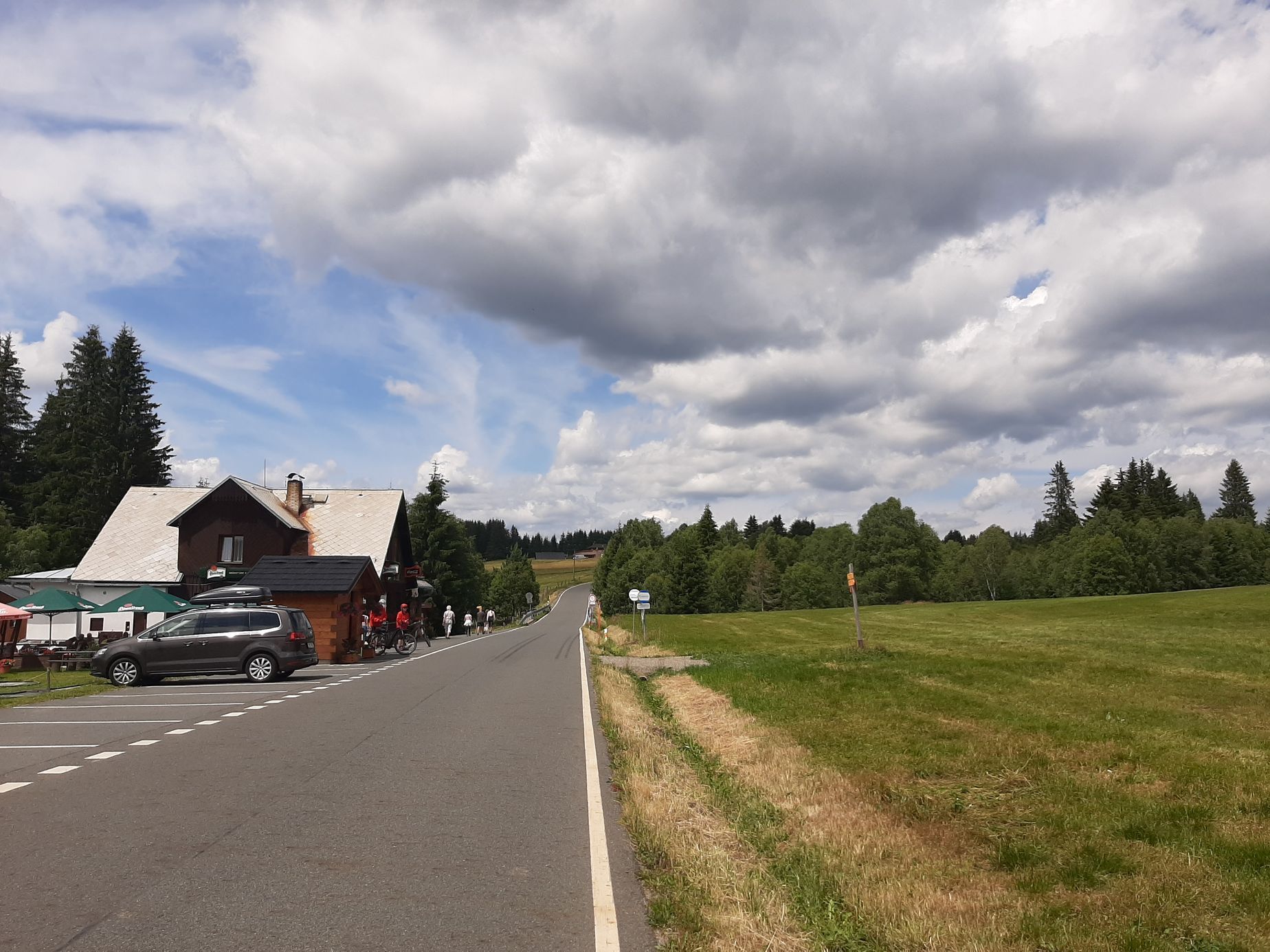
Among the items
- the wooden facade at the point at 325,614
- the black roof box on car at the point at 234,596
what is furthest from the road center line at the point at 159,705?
the wooden facade at the point at 325,614

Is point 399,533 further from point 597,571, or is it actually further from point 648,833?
point 597,571

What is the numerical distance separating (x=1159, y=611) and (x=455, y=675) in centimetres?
3653

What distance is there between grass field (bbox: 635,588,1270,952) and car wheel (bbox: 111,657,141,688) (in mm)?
13059

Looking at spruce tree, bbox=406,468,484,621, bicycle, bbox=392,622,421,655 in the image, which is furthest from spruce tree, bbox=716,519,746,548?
bicycle, bbox=392,622,421,655

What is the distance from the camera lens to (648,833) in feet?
22.2

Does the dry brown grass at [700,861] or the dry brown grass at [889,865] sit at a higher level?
the dry brown grass at [700,861]

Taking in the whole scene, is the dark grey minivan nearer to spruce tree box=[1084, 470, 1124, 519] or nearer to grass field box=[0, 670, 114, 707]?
grass field box=[0, 670, 114, 707]

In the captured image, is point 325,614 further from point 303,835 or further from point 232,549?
point 303,835

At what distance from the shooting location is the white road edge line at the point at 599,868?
15.5 feet

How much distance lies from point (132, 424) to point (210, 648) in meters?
61.8

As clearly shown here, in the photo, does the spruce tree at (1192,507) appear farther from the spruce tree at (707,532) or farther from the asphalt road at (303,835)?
the asphalt road at (303,835)

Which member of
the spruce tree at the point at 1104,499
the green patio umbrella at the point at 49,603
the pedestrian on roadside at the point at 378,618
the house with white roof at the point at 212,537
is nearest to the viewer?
the green patio umbrella at the point at 49,603

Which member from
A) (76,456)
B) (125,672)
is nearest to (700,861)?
(125,672)

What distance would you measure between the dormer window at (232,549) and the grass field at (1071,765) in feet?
99.8
